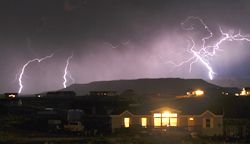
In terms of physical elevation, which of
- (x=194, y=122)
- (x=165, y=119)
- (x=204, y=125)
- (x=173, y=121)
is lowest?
(x=204, y=125)

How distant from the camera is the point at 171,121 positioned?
5366 centimetres

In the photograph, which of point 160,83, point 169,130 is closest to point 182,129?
point 169,130

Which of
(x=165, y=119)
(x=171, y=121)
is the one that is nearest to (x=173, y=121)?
(x=171, y=121)

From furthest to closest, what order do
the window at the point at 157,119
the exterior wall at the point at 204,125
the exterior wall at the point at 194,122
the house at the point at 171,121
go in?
1. the window at the point at 157,119
2. the house at the point at 171,121
3. the exterior wall at the point at 194,122
4. the exterior wall at the point at 204,125

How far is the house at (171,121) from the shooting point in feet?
170

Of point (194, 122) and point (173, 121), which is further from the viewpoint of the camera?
point (173, 121)

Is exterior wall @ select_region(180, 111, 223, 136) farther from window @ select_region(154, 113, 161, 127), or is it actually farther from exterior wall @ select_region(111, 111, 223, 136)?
window @ select_region(154, 113, 161, 127)

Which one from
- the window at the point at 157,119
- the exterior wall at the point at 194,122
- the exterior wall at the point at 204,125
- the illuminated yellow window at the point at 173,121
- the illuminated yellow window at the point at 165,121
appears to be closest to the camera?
the exterior wall at the point at 204,125

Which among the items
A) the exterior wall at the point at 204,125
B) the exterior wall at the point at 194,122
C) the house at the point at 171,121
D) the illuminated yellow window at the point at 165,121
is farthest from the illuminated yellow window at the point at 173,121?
the exterior wall at the point at 204,125

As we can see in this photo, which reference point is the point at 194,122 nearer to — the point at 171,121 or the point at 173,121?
the point at 173,121

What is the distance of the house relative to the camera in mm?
51669

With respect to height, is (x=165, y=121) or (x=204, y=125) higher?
(x=165, y=121)

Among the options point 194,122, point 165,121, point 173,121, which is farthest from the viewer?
point 173,121

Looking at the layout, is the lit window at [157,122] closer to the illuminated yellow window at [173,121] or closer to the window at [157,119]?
the window at [157,119]
